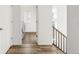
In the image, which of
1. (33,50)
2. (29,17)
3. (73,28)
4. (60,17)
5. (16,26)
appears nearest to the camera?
(73,28)

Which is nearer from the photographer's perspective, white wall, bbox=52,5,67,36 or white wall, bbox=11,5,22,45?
white wall, bbox=11,5,22,45

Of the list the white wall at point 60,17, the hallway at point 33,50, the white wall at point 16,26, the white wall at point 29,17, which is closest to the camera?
the hallway at point 33,50

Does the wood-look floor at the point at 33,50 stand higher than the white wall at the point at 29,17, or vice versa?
the white wall at the point at 29,17

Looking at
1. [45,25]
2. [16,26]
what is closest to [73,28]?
[45,25]

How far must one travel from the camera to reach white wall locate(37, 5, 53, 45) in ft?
16.5

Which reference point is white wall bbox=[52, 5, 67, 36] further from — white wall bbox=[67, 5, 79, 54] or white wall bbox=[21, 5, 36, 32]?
white wall bbox=[21, 5, 36, 32]

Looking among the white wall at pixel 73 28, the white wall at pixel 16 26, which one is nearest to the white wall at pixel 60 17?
the white wall at pixel 16 26

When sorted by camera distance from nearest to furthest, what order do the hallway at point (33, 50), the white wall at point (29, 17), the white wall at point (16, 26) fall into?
the hallway at point (33, 50) < the white wall at point (16, 26) < the white wall at point (29, 17)

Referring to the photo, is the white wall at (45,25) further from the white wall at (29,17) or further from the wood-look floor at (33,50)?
the white wall at (29,17)

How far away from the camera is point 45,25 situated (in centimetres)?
507

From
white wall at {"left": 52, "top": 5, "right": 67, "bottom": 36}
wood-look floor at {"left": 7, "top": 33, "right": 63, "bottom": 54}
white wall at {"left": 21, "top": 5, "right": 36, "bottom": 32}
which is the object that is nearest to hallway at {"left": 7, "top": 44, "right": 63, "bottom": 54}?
wood-look floor at {"left": 7, "top": 33, "right": 63, "bottom": 54}

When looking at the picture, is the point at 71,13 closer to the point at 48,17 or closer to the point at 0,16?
the point at 0,16

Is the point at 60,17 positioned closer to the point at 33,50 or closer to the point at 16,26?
the point at 16,26

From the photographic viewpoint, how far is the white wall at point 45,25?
5.03 meters
